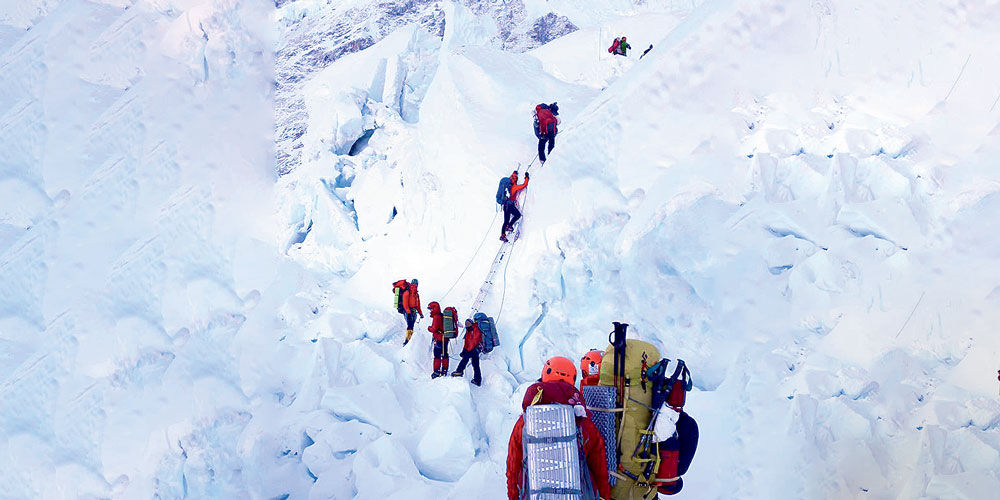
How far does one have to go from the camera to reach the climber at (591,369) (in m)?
4.22

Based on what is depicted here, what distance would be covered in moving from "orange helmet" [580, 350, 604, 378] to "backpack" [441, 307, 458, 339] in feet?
15.4

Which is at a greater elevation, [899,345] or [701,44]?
[701,44]

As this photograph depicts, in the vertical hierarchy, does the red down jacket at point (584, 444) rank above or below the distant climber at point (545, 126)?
above

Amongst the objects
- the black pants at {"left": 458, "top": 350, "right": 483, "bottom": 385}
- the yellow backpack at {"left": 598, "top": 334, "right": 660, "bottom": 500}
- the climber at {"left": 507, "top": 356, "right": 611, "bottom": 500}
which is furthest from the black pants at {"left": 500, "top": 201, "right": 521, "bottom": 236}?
the climber at {"left": 507, "top": 356, "right": 611, "bottom": 500}

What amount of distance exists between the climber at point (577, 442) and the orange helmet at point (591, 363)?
2.72ft

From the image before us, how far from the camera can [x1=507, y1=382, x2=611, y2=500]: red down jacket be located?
3438mm

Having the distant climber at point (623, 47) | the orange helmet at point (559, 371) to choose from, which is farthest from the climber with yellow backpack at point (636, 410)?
the distant climber at point (623, 47)

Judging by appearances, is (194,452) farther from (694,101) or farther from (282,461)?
(694,101)

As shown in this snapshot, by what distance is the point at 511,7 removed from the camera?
4322 centimetres

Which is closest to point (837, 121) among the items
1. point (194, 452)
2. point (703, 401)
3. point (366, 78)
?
point (703, 401)

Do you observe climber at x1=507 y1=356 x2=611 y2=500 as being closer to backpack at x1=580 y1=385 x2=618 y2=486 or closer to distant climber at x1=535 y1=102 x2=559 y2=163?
backpack at x1=580 y1=385 x2=618 y2=486

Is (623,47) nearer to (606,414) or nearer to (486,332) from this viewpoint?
(486,332)

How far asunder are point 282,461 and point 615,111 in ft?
19.3

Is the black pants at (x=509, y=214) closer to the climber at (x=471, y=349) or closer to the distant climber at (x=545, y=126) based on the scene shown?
the distant climber at (x=545, y=126)
